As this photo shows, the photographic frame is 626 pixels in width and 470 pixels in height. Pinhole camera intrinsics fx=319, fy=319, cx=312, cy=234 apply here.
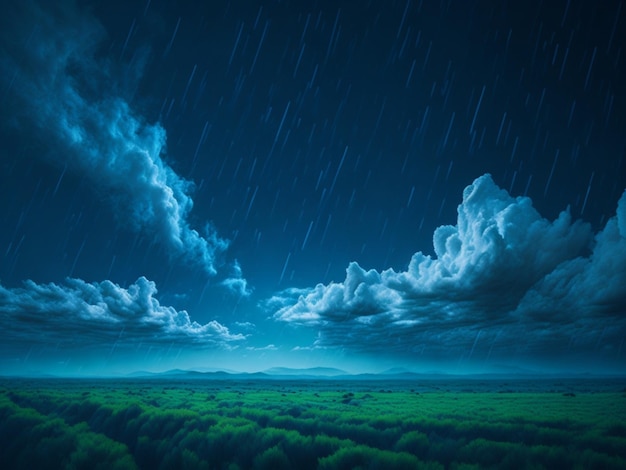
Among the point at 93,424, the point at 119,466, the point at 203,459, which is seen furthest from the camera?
the point at 93,424

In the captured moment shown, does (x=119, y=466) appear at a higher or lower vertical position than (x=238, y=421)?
lower

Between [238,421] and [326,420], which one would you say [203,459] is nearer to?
[238,421]

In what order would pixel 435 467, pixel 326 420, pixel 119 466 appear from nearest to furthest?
pixel 435 467
pixel 119 466
pixel 326 420

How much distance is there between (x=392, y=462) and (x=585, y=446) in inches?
378

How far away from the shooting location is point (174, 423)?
20188 millimetres

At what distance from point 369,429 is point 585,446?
1003cm

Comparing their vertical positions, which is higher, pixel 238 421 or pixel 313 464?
pixel 238 421

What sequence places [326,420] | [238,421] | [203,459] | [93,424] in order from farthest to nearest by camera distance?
[93,424]
[326,420]
[238,421]
[203,459]

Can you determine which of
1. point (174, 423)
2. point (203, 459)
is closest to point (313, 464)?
point (203, 459)

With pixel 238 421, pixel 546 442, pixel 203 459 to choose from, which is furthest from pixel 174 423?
pixel 546 442

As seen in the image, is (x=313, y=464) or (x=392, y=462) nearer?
(x=392, y=462)

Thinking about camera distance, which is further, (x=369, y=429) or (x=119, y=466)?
(x=369, y=429)

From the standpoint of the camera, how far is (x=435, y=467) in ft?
39.0

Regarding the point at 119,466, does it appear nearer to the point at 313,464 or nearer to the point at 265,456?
the point at 265,456
